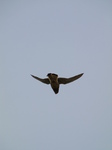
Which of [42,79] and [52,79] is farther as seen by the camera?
[42,79]

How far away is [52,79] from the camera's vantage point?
24.3 metres

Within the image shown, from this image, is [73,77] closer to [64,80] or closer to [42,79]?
[64,80]

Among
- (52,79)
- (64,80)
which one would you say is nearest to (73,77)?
(64,80)

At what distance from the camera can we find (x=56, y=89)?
26.6 metres

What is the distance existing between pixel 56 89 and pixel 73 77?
2.20 m

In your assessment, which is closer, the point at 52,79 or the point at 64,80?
the point at 52,79

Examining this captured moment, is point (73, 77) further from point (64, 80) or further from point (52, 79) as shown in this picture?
point (52, 79)

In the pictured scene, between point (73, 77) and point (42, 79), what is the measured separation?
10.8 feet

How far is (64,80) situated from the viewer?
2653 centimetres

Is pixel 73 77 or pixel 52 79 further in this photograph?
pixel 73 77

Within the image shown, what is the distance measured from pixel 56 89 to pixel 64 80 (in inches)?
50.2

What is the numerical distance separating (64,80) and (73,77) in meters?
1.00
